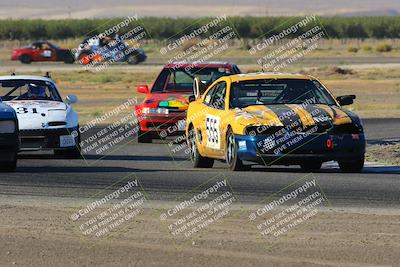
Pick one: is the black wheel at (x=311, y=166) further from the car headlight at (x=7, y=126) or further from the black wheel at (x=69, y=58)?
the black wheel at (x=69, y=58)

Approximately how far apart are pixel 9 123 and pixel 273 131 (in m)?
3.63

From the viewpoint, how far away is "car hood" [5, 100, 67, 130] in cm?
1953

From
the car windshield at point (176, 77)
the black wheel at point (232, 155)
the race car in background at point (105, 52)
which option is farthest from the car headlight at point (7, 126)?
the race car in background at point (105, 52)

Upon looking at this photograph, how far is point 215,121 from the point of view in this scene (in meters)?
17.6

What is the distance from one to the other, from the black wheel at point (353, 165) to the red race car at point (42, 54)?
60.9m

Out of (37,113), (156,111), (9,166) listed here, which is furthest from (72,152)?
(156,111)

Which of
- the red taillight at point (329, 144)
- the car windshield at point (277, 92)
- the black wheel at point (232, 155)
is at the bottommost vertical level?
the black wheel at point (232, 155)

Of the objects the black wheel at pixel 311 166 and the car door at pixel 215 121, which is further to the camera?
the black wheel at pixel 311 166

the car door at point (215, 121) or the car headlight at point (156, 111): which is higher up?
the car door at point (215, 121)

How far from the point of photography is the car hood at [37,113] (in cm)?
1953

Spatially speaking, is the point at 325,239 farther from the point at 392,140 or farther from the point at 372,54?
the point at 372,54

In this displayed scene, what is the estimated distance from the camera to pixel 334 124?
16.5m

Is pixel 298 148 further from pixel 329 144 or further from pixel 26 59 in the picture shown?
pixel 26 59

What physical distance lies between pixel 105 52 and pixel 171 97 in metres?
47.8
